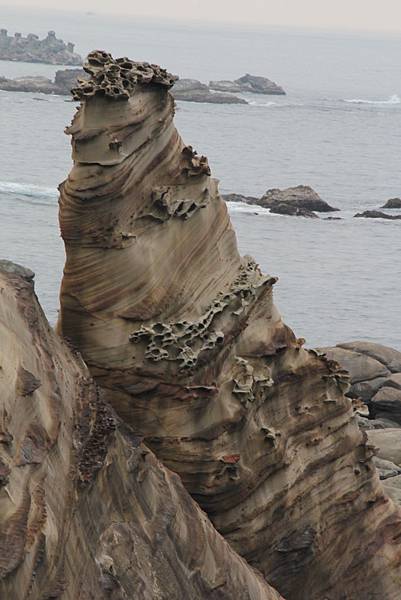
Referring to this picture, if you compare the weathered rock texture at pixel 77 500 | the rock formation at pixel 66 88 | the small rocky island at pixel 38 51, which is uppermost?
the weathered rock texture at pixel 77 500

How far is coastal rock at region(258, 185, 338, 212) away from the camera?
63.2m

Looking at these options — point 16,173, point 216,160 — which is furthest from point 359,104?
point 16,173

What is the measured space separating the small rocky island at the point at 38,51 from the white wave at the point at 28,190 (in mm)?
103854

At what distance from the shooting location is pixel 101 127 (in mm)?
10406

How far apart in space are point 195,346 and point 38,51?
16286 cm

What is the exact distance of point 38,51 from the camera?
169375 mm

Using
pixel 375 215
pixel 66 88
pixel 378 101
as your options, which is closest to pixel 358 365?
pixel 375 215

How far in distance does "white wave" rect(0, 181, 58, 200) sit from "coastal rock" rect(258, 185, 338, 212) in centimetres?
A: 965

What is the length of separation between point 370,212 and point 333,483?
5349 centimetres

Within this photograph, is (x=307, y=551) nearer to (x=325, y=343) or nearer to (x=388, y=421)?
(x=388, y=421)

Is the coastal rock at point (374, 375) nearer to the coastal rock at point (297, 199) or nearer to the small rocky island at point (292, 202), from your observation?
the small rocky island at point (292, 202)

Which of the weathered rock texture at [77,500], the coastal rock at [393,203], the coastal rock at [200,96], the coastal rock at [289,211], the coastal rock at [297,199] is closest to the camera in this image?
the weathered rock texture at [77,500]

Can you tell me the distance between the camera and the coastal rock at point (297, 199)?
6316 centimetres

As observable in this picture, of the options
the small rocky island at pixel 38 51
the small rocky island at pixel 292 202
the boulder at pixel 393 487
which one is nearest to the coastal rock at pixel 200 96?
the small rocky island at pixel 38 51
